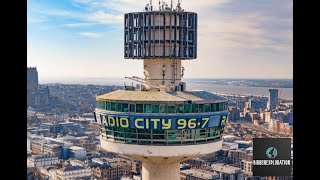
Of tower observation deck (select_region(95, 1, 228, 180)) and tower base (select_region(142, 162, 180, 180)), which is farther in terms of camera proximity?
tower base (select_region(142, 162, 180, 180))

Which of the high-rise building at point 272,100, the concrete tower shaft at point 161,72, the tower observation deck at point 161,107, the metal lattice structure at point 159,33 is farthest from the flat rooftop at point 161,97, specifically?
the high-rise building at point 272,100

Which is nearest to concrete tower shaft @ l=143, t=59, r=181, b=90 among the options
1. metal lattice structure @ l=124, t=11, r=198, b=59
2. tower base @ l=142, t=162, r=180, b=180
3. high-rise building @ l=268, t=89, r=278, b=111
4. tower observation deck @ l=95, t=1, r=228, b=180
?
tower observation deck @ l=95, t=1, r=228, b=180

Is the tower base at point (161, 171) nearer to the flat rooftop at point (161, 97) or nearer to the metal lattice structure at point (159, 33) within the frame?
the flat rooftop at point (161, 97)

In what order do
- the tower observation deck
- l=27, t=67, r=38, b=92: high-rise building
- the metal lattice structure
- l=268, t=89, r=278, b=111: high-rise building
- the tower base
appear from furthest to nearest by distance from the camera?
l=268, t=89, r=278, b=111: high-rise building, the tower base, the metal lattice structure, the tower observation deck, l=27, t=67, r=38, b=92: high-rise building

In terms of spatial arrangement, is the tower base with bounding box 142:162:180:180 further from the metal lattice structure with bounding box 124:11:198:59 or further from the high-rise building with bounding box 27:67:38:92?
the high-rise building with bounding box 27:67:38:92

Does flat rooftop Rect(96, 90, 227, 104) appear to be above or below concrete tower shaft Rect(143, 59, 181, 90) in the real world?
below

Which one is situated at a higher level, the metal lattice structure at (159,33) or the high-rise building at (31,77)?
the metal lattice structure at (159,33)
